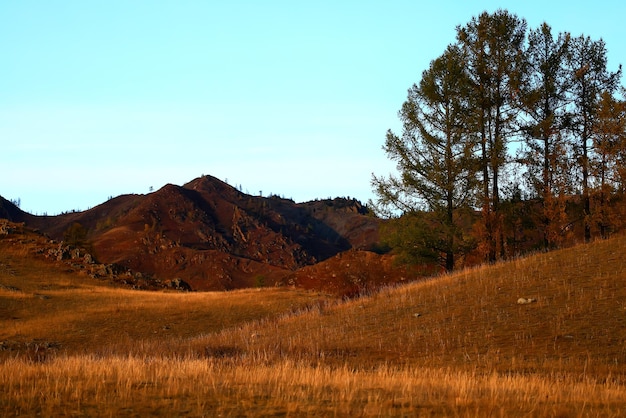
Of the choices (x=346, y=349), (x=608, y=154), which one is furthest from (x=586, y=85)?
(x=346, y=349)

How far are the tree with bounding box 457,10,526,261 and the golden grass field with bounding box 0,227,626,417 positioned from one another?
629cm

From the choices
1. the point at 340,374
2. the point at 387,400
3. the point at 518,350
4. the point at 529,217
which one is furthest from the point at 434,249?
the point at 387,400

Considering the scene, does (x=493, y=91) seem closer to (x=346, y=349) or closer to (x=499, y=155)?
(x=499, y=155)

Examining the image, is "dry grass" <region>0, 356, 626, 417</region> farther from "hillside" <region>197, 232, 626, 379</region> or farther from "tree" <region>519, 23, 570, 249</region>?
"tree" <region>519, 23, 570, 249</region>

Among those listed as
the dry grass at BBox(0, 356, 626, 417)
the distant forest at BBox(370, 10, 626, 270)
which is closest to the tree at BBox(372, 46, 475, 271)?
the distant forest at BBox(370, 10, 626, 270)

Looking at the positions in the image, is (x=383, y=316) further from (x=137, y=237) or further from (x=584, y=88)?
(x=137, y=237)

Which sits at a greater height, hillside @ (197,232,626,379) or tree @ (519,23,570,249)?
tree @ (519,23,570,249)

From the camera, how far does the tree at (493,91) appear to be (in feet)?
113

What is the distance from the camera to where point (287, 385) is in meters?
11.8

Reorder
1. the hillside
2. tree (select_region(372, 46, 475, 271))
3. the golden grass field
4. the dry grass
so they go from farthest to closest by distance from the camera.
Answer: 1. tree (select_region(372, 46, 475, 271))
2. the hillside
3. the golden grass field
4. the dry grass

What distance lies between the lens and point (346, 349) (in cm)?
1953

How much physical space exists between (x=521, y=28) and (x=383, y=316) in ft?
71.6

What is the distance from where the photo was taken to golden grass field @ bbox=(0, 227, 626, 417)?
10336mm

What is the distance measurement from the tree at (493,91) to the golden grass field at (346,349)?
6.29 metres
